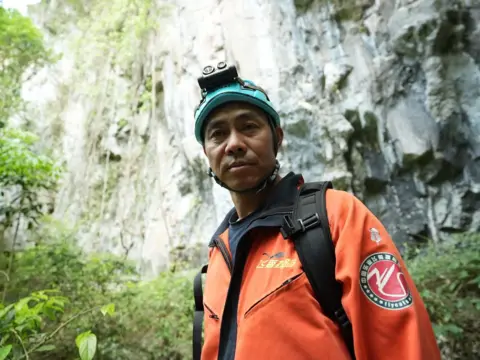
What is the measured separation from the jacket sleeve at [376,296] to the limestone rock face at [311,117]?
21.0 ft

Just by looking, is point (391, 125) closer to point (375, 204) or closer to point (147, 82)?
point (375, 204)

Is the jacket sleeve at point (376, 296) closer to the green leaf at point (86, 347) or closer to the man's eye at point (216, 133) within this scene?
the man's eye at point (216, 133)

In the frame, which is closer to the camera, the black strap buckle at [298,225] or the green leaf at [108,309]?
the black strap buckle at [298,225]

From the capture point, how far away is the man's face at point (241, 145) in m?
1.58

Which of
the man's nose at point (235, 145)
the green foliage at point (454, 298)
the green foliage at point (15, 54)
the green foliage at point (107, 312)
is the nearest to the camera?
the man's nose at point (235, 145)

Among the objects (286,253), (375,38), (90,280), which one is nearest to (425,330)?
(286,253)

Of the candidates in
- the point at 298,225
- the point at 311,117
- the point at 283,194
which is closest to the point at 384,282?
the point at 298,225

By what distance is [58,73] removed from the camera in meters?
15.9

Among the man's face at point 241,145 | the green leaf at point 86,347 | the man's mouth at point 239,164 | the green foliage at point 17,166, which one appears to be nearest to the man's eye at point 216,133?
the man's face at point 241,145

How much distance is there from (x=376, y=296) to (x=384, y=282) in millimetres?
53

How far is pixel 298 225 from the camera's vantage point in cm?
122

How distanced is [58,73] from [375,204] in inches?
614

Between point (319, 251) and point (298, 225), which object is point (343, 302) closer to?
point (319, 251)

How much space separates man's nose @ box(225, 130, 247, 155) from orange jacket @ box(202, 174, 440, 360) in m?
0.36
